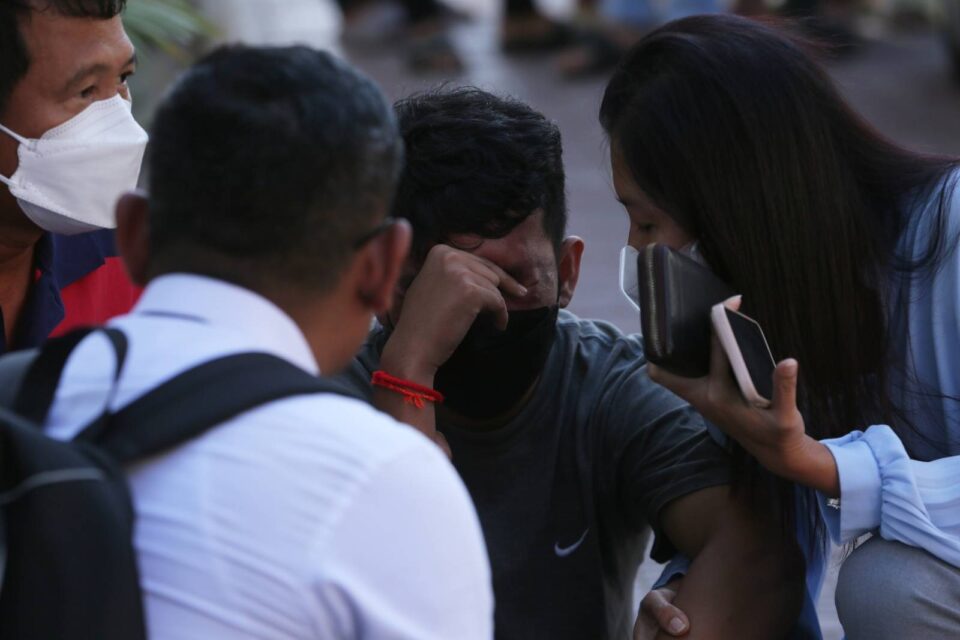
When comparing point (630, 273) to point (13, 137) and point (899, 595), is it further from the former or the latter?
point (13, 137)

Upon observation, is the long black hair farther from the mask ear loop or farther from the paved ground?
the paved ground

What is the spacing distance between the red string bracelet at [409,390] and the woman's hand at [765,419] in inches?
13.0

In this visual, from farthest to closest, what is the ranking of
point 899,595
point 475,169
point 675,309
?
point 475,169 → point 899,595 → point 675,309

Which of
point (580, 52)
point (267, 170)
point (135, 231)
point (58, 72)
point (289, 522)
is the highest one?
point (267, 170)

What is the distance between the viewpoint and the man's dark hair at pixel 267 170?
1.30 meters

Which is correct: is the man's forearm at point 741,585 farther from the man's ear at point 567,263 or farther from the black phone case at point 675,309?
the man's ear at point 567,263

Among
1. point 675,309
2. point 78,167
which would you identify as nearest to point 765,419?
point 675,309

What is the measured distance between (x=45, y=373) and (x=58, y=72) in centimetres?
120

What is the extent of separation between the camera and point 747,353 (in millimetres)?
1963

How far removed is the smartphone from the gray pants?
32 cm

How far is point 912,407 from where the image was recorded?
89.7 inches

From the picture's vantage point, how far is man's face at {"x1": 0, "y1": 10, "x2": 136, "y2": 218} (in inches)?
92.6

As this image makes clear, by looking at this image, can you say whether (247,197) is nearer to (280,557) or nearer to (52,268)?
(280,557)

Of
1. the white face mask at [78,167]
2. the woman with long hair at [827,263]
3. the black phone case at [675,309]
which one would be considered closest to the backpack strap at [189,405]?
the black phone case at [675,309]
